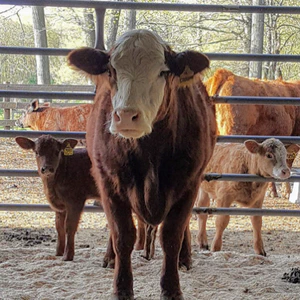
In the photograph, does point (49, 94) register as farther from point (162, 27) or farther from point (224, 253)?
point (162, 27)

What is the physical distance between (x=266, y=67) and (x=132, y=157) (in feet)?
46.6

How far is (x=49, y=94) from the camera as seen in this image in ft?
14.0

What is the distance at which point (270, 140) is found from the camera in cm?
494

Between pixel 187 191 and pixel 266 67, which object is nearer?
pixel 187 191

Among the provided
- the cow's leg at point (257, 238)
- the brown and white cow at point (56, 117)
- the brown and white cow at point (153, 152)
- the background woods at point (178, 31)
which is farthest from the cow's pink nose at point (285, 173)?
the background woods at point (178, 31)

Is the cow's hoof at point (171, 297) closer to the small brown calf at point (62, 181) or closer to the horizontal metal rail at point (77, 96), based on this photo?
the small brown calf at point (62, 181)

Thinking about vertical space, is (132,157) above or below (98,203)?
above

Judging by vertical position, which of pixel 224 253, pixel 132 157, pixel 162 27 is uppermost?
pixel 162 27

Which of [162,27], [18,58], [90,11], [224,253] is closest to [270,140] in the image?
[224,253]

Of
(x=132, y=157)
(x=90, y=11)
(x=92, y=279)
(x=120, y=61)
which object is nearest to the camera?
(x=120, y=61)

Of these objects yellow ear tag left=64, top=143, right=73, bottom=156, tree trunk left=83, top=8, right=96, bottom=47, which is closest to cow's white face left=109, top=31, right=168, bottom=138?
yellow ear tag left=64, top=143, right=73, bottom=156

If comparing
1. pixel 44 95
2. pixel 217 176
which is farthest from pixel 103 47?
pixel 217 176

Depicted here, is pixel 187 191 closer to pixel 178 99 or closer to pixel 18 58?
pixel 178 99

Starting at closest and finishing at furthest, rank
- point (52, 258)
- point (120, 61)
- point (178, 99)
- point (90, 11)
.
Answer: point (120, 61), point (178, 99), point (52, 258), point (90, 11)
